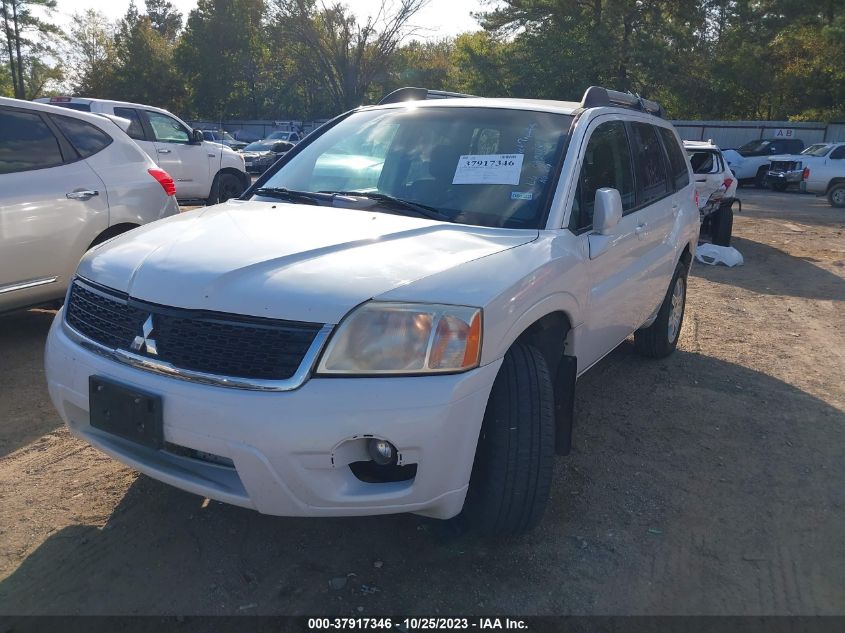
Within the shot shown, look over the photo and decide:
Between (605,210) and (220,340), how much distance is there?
1858mm

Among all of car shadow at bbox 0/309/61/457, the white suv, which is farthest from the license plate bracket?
car shadow at bbox 0/309/61/457

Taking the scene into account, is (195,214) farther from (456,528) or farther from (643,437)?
(643,437)

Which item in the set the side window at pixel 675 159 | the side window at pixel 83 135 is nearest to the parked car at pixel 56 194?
the side window at pixel 83 135


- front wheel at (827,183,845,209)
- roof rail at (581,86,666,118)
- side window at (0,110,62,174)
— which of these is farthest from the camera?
front wheel at (827,183,845,209)

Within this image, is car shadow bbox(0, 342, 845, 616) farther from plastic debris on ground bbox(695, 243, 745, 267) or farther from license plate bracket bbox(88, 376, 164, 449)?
plastic debris on ground bbox(695, 243, 745, 267)

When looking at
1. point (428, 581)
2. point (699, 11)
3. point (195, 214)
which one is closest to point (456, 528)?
point (428, 581)

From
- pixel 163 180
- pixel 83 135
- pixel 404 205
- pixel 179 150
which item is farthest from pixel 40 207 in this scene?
pixel 179 150

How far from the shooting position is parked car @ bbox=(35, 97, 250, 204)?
419 inches

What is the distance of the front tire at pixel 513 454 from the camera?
8.77 feet

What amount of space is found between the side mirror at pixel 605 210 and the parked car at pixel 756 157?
24729 mm

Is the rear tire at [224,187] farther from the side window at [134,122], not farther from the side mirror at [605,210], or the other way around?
the side mirror at [605,210]

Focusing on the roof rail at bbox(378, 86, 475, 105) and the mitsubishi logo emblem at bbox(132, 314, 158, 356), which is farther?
the roof rail at bbox(378, 86, 475, 105)

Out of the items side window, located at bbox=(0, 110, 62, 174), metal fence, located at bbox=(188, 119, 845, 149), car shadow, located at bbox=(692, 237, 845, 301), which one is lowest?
car shadow, located at bbox=(692, 237, 845, 301)

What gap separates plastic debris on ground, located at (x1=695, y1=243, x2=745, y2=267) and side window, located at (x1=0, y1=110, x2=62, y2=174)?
8.25 meters
